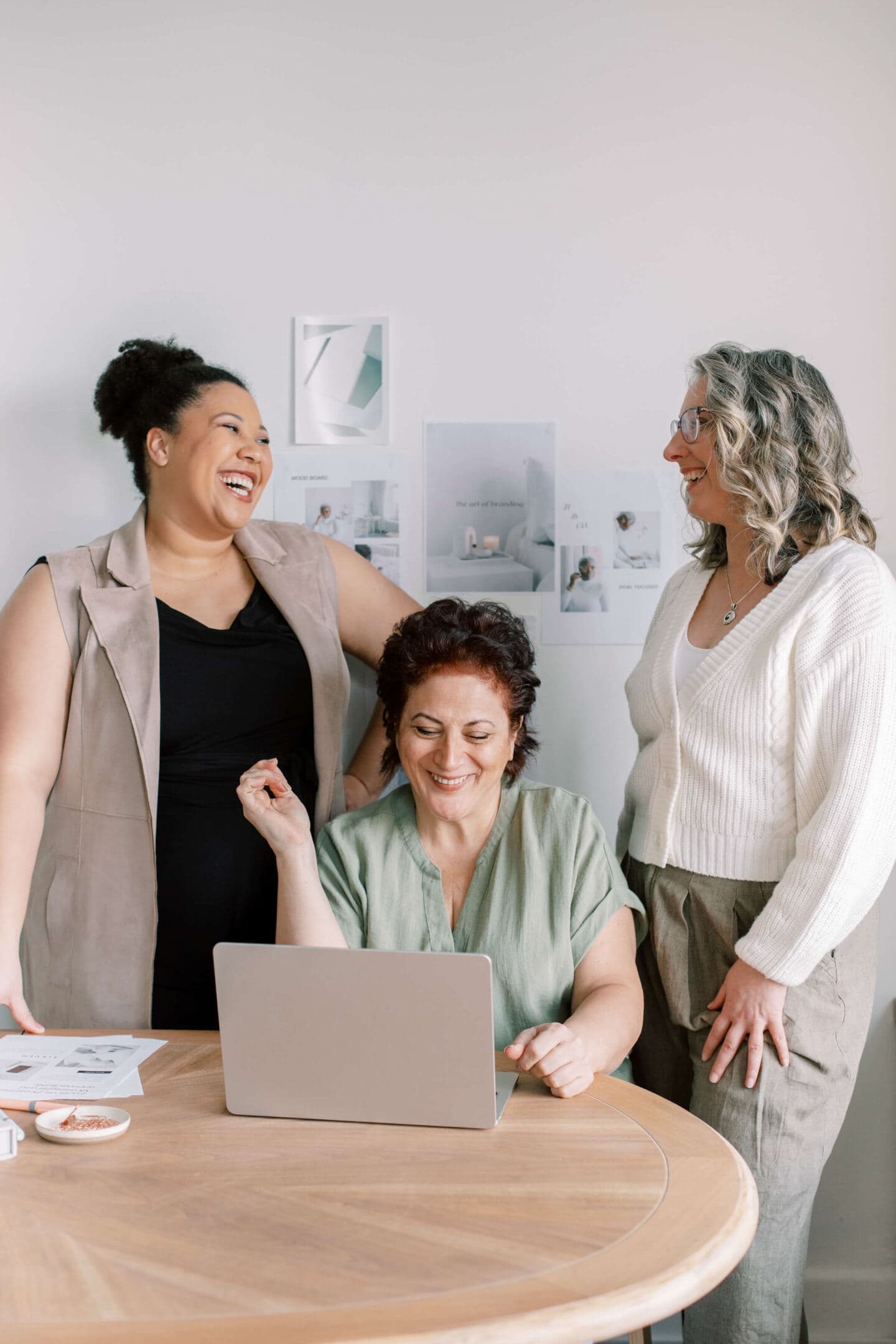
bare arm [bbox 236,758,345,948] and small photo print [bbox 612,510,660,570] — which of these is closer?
bare arm [bbox 236,758,345,948]

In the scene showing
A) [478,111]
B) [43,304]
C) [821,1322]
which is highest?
[478,111]

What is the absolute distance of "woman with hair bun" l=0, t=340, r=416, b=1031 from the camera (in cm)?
191

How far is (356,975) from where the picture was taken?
1230 mm

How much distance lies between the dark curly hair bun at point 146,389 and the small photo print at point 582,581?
73 centimetres

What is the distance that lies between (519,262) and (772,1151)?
5.56 feet

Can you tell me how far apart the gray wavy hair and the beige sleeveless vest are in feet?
3.28

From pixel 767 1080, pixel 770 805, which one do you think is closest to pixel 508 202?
pixel 770 805

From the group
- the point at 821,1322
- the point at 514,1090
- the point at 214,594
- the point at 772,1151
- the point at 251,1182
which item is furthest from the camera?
the point at 821,1322

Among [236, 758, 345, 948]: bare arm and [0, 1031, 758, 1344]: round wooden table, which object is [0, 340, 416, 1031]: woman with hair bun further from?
[0, 1031, 758, 1344]: round wooden table

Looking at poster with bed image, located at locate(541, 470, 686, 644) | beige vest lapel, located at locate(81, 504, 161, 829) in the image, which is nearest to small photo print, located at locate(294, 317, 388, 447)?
poster with bed image, located at locate(541, 470, 686, 644)

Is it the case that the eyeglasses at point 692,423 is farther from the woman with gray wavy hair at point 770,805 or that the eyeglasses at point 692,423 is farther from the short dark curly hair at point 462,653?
the short dark curly hair at point 462,653

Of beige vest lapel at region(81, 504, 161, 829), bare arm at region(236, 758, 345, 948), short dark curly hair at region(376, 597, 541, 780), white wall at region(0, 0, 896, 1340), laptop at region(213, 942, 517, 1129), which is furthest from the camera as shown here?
white wall at region(0, 0, 896, 1340)

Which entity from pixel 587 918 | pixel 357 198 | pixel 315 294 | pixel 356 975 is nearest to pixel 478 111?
pixel 357 198

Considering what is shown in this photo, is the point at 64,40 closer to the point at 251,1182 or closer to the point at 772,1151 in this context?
the point at 251,1182
